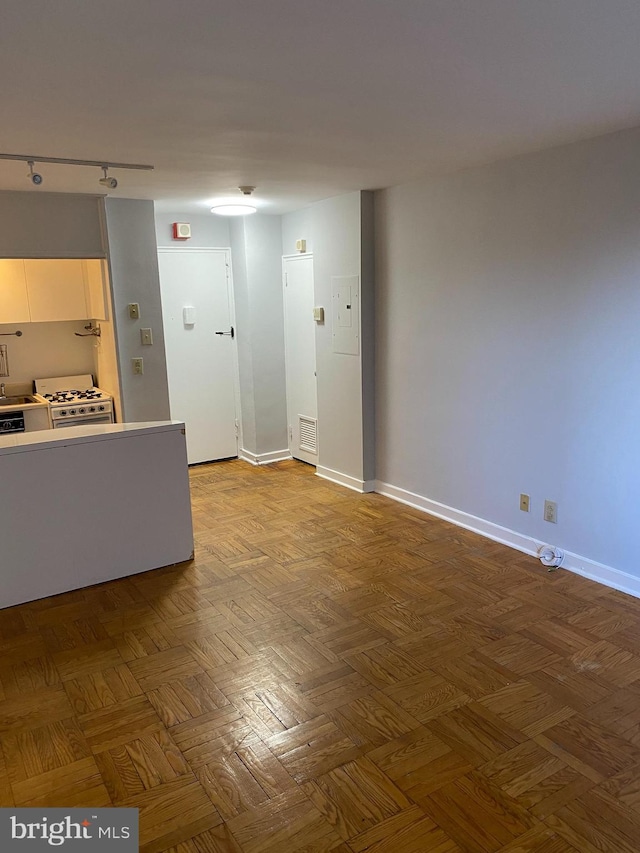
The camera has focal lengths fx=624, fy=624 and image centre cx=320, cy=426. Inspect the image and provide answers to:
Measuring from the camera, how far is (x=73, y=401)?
486 cm

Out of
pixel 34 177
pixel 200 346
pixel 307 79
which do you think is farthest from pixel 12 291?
pixel 307 79

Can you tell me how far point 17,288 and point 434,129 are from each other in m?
3.45

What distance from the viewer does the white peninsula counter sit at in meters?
Answer: 3.36

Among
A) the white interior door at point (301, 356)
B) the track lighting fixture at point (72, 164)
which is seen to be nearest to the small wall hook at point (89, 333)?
the white interior door at point (301, 356)

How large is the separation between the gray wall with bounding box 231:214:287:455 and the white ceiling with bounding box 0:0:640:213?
225 centimetres

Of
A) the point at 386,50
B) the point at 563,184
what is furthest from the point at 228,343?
the point at 386,50

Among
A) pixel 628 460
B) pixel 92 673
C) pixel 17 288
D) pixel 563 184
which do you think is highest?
pixel 563 184

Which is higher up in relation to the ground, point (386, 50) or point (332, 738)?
point (386, 50)

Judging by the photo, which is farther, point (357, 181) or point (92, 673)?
point (357, 181)

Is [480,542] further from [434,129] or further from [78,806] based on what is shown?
[78,806]

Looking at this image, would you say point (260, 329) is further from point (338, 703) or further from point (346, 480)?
point (338, 703)

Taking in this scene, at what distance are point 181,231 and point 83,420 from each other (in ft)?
6.35

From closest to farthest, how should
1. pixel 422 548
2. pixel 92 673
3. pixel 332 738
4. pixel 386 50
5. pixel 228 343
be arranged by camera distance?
pixel 386 50, pixel 332 738, pixel 92 673, pixel 422 548, pixel 228 343

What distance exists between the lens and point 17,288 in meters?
4.81
